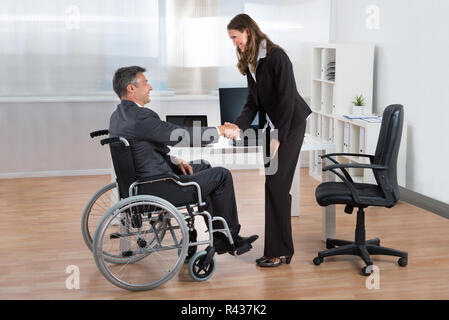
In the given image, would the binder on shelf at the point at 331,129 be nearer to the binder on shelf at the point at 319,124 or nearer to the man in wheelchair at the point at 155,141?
the binder on shelf at the point at 319,124

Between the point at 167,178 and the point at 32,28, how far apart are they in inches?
146

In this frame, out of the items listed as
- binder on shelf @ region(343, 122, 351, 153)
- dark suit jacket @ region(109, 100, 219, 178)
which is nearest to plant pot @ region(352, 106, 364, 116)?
binder on shelf @ region(343, 122, 351, 153)

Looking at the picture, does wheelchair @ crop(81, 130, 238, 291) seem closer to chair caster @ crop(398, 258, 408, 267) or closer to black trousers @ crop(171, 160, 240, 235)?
black trousers @ crop(171, 160, 240, 235)

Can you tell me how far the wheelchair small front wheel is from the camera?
11.5 ft

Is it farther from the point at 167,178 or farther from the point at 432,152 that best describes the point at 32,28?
the point at 432,152

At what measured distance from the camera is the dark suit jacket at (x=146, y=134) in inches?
136

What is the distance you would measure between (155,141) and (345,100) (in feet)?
9.78

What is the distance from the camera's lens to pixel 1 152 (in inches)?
259

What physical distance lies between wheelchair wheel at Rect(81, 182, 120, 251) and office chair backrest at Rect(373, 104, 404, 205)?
5.27 ft

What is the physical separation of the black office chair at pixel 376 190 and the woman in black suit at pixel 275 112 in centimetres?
24

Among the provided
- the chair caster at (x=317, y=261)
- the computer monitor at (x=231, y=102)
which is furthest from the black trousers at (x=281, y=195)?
the computer monitor at (x=231, y=102)

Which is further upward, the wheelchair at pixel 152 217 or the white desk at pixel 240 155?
the white desk at pixel 240 155
